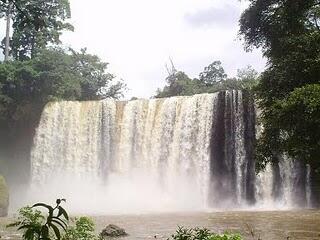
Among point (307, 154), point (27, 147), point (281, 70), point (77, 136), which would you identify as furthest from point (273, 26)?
point (27, 147)

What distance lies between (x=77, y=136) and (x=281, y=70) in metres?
18.3

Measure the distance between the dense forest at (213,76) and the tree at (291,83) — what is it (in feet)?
0.07

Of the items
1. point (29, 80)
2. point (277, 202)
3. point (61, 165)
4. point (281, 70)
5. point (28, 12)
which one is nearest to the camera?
point (28, 12)

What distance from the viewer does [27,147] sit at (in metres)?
29.8

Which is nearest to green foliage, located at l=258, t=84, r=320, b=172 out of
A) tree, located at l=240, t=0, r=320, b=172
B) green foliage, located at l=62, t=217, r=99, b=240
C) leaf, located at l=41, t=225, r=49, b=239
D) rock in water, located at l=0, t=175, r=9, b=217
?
tree, located at l=240, t=0, r=320, b=172

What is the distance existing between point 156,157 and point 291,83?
629 inches

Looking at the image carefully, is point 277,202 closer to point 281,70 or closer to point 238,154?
point 238,154

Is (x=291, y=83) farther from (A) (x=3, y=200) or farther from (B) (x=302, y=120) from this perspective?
(A) (x=3, y=200)

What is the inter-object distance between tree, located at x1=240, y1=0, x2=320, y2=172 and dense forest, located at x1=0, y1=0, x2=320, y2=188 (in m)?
0.02

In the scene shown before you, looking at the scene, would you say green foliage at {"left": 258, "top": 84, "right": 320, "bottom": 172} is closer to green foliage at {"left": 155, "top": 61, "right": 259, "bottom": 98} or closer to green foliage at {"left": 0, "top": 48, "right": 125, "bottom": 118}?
green foliage at {"left": 0, "top": 48, "right": 125, "bottom": 118}

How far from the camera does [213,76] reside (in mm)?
58875

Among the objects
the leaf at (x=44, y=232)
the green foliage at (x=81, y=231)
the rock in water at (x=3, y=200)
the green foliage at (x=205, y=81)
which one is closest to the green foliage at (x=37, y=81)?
the rock in water at (x=3, y=200)

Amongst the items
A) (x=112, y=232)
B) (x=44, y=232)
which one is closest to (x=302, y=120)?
(x=112, y=232)

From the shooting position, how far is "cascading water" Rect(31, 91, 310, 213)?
987 inches
